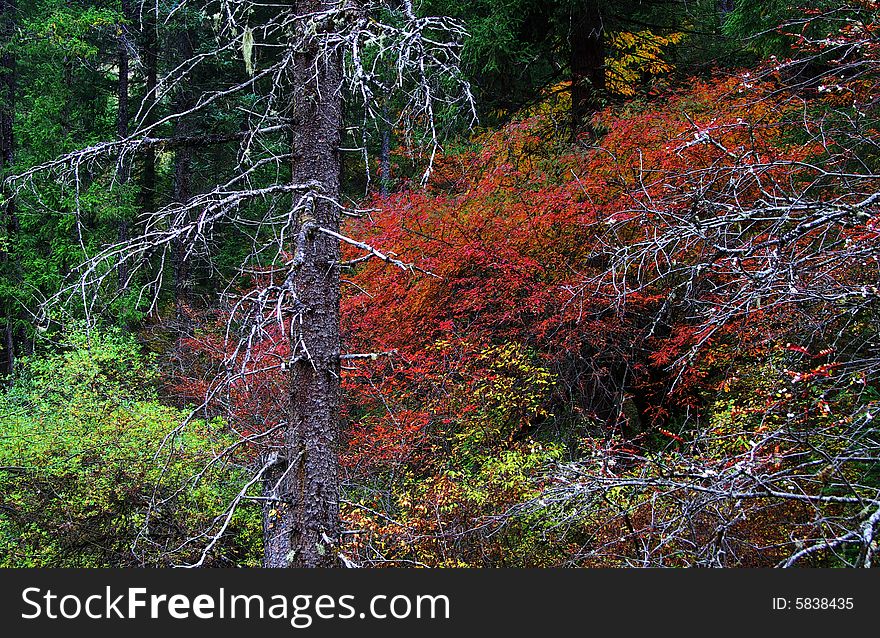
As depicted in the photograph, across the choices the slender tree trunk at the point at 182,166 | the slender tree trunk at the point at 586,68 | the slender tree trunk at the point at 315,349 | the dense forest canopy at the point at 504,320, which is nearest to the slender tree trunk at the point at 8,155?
the slender tree trunk at the point at 182,166

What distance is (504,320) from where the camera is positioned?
9.03 metres

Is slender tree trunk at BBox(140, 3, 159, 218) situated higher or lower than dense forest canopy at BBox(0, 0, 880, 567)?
higher

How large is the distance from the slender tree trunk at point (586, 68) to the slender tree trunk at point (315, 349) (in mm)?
6392

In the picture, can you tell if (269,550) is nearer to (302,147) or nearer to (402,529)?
(402,529)

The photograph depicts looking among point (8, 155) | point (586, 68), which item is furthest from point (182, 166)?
point (586, 68)

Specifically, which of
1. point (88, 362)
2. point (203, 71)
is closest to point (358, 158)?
point (203, 71)

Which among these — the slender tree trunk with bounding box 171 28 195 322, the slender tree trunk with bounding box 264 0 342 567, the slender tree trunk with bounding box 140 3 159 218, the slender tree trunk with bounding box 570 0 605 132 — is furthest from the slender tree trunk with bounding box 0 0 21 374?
the slender tree trunk with bounding box 264 0 342 567

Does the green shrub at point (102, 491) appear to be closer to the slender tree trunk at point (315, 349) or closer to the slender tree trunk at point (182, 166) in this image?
the slender tree trunk at point (315, 349)

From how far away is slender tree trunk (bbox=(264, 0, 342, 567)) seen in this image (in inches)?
211

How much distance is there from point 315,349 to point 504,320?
4.00 meters

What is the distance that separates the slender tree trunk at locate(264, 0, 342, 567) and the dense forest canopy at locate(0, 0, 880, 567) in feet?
0.07

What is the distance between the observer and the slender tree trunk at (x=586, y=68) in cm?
1111

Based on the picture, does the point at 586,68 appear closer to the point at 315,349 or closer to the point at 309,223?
the point at 309,223

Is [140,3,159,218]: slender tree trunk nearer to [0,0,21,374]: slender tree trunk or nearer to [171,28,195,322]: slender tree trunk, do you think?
[171,28,195,322]: slender tree trunk
